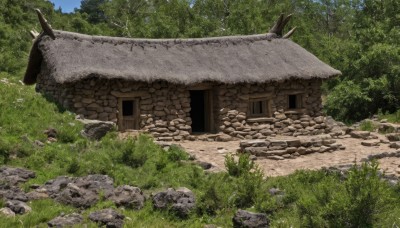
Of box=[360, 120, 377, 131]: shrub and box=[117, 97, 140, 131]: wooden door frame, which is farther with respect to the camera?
box=[360, 120, 377, 131]: shrub

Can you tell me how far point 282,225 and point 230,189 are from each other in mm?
1850

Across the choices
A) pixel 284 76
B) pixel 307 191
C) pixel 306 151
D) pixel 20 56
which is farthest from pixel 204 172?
pixel 20 56

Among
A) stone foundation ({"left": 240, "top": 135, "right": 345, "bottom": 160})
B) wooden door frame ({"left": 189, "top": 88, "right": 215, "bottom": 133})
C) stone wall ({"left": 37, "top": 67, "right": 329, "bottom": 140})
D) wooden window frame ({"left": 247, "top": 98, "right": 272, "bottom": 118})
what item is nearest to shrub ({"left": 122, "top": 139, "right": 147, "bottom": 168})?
stone foundation ({"left": 240, "top": 135, "right": 345, "bottom": 160})

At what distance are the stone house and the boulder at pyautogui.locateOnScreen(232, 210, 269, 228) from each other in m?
7.24

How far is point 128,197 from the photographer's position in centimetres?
873

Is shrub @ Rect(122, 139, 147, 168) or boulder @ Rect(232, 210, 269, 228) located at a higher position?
shrub @ Rect(122, 139, 147, 168)

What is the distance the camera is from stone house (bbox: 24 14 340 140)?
14477 mm

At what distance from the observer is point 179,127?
1585 centimetres

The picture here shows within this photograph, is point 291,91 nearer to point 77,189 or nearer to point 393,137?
point 393,137

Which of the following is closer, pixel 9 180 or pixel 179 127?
pixel 9 180

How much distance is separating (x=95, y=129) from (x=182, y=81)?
374cm

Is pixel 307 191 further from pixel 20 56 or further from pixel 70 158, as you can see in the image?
pixel 20 56

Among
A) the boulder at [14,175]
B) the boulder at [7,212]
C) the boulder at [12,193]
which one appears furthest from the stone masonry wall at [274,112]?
the boulder at [7,212]

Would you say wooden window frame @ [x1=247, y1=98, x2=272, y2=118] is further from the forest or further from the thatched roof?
the forest
